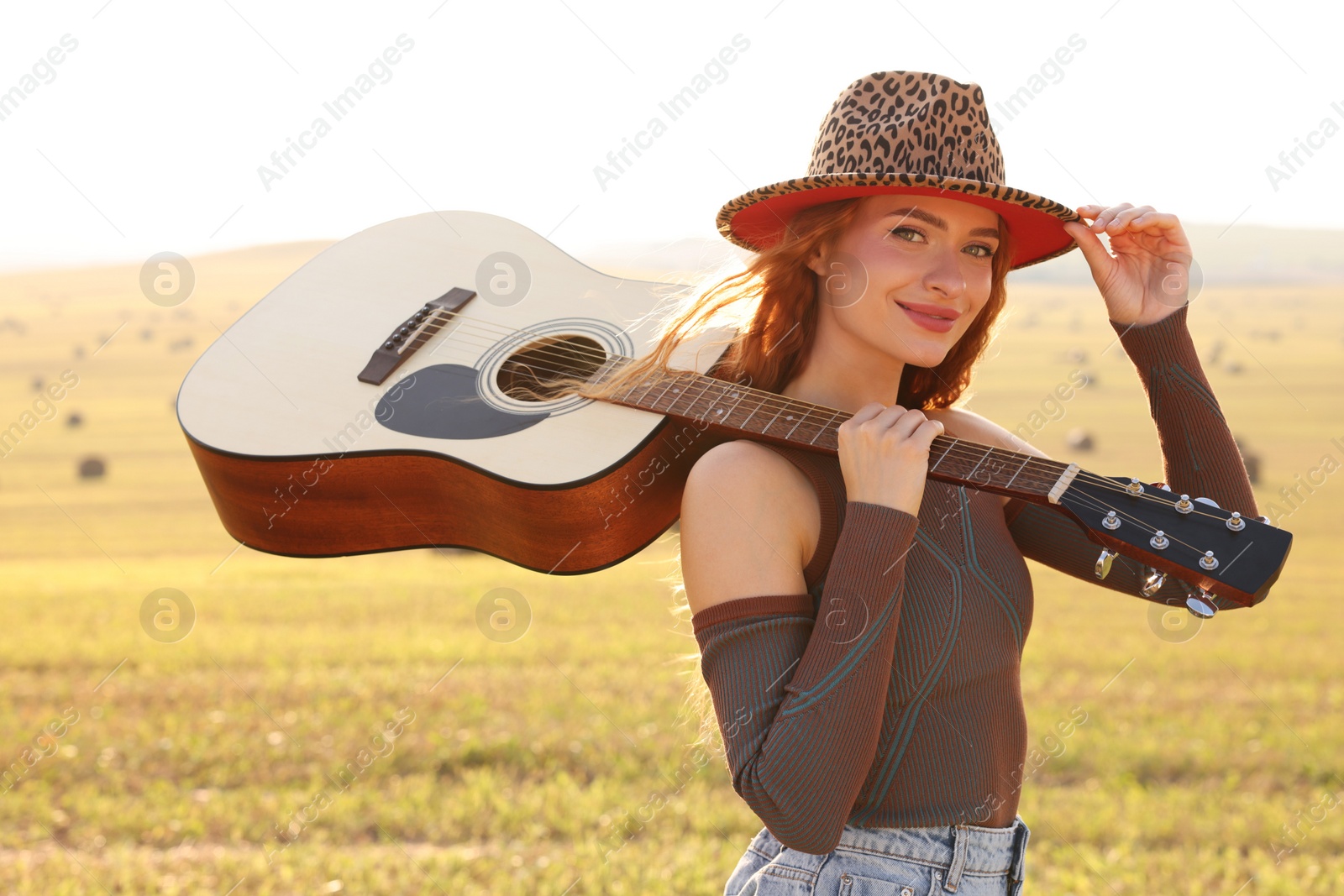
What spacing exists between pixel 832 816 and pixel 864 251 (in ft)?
3.36

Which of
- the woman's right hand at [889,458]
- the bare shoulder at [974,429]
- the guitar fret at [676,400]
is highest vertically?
the woman's right hand at [889,458]

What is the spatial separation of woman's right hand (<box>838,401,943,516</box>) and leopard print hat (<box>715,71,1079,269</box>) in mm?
Result: 457

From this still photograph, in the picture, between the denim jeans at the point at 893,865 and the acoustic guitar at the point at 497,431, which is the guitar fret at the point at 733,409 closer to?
the acoustic guitar at the point at 497,431

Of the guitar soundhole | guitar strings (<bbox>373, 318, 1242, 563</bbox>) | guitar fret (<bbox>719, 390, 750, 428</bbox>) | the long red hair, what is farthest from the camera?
the guitar soundhole

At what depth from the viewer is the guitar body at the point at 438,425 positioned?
1.96m

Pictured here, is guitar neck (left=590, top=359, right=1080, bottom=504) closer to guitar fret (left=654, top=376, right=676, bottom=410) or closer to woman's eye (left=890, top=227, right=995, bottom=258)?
guitar fret (left=654, top=376, right=676, bottom=410)

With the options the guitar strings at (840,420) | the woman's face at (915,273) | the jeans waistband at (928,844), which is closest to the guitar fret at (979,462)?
the guitar strings at (840,420)

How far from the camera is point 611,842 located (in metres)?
4.43

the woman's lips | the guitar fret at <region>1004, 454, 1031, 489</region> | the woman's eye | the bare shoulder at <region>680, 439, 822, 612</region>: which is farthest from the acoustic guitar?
the woman's eye

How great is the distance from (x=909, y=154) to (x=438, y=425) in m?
1.12

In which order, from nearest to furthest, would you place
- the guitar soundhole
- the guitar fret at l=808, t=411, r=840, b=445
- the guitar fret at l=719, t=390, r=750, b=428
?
Answer: the guitar fret at l=808, t=411, r=840, b=445
the guitar fret at l=719, t=390, r=750, b=428
the guitar soundhole

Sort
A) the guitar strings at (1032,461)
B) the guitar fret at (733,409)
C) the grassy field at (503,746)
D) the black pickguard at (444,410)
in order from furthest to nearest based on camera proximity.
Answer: the grassy field at (503,746)
the black pickguard at (444,410)
the guitar fret at (733,409)
the guitar strings at (1032,461)

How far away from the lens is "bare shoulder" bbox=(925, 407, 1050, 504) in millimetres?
2223

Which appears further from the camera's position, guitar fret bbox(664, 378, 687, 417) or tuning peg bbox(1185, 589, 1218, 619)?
guitar fret bbox(664, 378, 687, 417)
